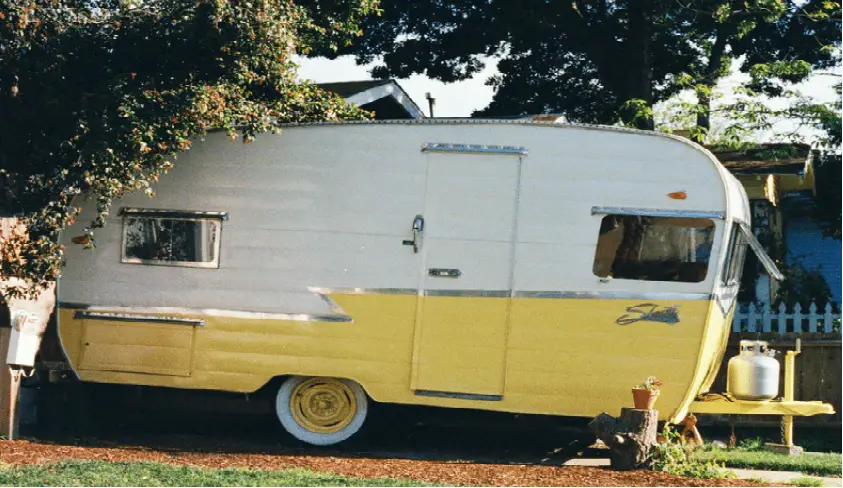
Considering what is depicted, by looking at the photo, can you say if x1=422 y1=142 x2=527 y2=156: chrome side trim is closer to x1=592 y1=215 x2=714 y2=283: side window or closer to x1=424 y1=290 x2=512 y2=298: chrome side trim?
x1=592 y1=215 x2=714 y2=283: side window

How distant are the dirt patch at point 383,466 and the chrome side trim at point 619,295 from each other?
1.51m

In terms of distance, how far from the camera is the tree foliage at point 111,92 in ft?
33.1

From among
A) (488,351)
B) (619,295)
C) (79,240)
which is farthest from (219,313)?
(619,295)

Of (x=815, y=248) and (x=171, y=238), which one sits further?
(x=815, y=248)

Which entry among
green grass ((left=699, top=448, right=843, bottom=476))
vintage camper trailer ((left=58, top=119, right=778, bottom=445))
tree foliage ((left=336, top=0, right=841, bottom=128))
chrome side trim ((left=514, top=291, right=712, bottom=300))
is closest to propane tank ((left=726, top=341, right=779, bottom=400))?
vintage camper trailer ((left=58, top=119, right=778, bottom=445))

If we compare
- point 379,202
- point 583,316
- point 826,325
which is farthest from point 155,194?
point 826,325

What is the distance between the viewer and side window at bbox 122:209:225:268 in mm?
10648

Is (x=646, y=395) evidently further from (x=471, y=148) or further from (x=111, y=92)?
(x=111, y=92)

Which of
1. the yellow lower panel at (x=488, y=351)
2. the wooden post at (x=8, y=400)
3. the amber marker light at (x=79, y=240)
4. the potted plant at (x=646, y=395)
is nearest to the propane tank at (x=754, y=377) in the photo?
the yellow lower panel at (x=488, y=351)

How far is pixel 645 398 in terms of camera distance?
375 inches

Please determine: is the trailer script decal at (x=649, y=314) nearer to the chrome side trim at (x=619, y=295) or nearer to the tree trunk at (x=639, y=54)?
the chrome side trim at (x=619, y=295)

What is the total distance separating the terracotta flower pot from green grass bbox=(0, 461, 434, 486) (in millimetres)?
2239

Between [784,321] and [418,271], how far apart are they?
530 cm

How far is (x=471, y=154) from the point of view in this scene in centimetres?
1026
